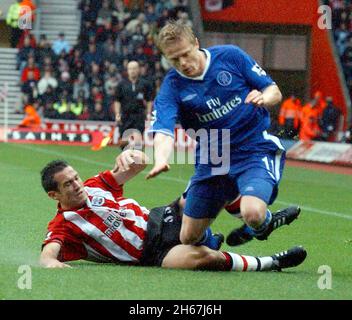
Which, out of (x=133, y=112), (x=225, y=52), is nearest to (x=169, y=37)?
(x=225, y=52)

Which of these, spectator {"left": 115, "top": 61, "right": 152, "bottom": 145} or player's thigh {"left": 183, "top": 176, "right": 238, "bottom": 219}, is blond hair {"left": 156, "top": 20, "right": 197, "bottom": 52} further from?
spectator {"left": 115, "top": 61, "right": 152, "bottom": 145}

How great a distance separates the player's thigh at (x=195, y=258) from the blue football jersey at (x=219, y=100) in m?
0.73

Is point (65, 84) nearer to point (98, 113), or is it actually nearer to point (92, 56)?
point (92, 56)

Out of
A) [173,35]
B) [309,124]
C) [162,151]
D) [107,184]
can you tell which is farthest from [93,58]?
[162,151]

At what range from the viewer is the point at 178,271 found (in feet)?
26.9

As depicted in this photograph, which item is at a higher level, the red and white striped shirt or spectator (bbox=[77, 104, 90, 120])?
the red and white striped shirt

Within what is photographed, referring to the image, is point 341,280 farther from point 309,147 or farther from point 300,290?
point 309,147

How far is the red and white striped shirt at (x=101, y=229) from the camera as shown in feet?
26.8

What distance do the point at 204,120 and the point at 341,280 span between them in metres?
1.52

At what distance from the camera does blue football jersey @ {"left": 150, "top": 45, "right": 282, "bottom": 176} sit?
26.9 ft

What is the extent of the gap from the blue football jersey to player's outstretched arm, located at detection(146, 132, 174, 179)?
0.77 feet

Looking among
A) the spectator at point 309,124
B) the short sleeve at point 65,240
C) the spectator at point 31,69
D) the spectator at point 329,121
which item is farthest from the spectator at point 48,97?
the short sleeve at point 65,240

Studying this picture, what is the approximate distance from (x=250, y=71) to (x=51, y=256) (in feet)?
6.54

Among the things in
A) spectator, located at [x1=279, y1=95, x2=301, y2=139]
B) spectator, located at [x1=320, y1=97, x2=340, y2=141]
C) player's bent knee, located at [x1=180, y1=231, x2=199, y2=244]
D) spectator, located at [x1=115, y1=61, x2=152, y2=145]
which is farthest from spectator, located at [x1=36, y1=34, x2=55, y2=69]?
player's bent knee, located at [x1=180, y1=231, x2=199, y2=244]
